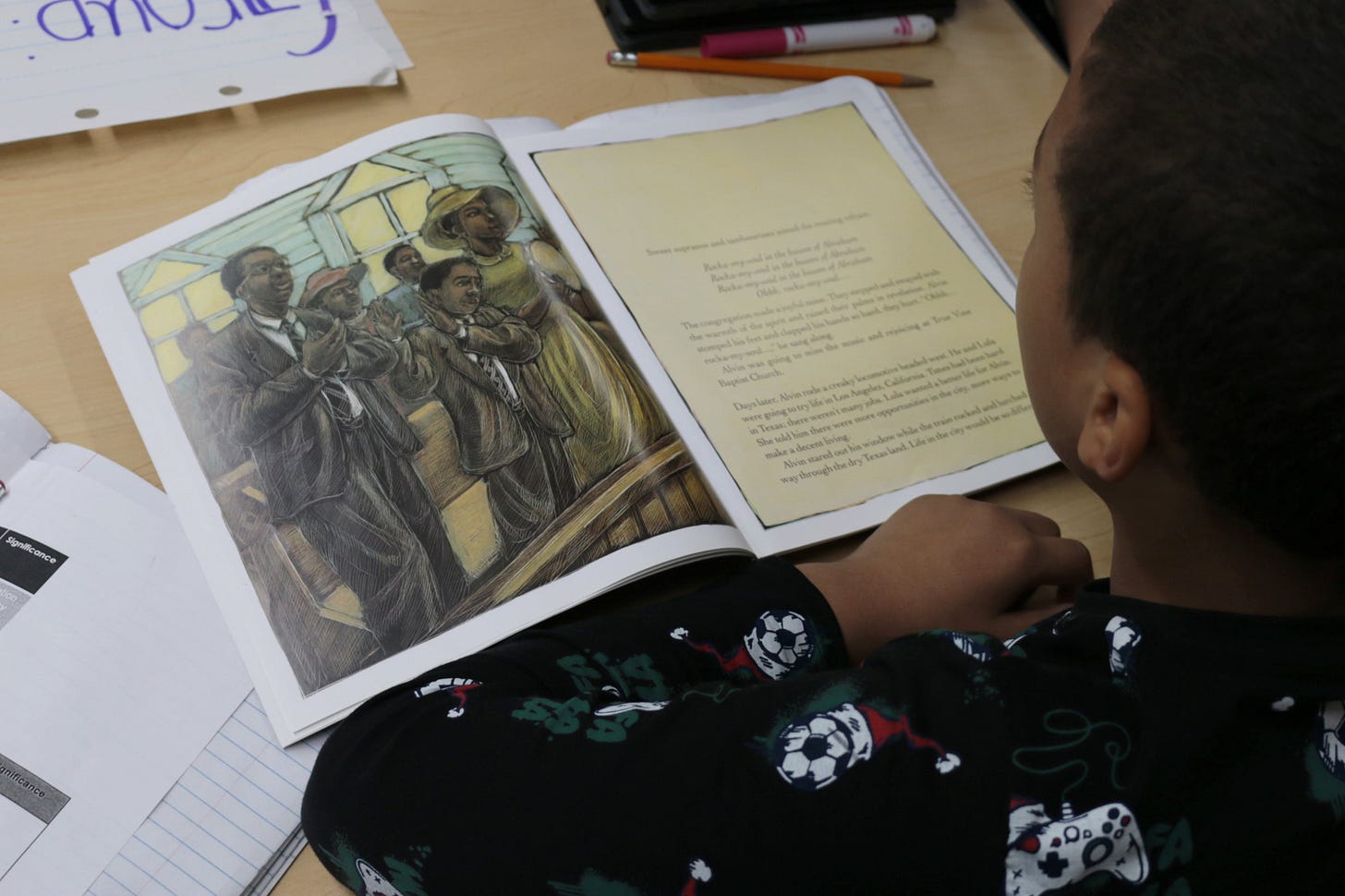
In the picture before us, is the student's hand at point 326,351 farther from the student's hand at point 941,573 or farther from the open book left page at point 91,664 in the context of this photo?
the student's hand at point 941,573

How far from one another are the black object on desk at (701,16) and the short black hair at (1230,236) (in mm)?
450

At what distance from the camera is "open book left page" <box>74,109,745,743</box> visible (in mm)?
486

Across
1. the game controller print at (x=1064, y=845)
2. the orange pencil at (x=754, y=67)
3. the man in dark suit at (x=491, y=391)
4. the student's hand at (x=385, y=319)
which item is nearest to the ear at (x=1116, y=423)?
the game controller print at (x=1064, y=845)

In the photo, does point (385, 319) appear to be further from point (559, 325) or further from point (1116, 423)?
point (1116, 423)

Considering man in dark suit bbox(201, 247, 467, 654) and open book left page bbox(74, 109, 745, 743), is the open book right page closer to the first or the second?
open book left page bbox(74, 109, 745, 743)

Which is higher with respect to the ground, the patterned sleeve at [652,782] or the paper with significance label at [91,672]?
the paper with significance label at [91,672]

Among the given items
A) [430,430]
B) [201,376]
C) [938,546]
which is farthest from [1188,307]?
[201,376]

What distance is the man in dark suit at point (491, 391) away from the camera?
51 cm

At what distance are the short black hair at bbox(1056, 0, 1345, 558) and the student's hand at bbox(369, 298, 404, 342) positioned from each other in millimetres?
328

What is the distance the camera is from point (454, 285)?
0.57 metres

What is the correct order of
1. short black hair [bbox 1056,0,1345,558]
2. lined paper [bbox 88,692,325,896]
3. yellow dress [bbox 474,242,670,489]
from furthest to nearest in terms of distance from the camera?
yellow dress [bbox 474,242,670,489]
lined paper [bbox 88,692,325,896]
short black hair [bbox 1056,0,1345,558]

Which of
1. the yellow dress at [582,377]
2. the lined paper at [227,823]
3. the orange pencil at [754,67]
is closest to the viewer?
the lined paper at [227,823]

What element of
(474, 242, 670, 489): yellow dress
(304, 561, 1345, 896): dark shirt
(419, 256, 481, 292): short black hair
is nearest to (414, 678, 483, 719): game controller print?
(304, 561, 1345, 896): dark shirt

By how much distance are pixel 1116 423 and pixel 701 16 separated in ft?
1.75
